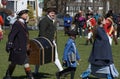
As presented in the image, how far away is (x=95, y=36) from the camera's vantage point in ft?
40.7

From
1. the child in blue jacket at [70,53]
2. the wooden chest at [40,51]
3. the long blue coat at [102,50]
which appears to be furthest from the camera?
the wooden chest at [40,51]

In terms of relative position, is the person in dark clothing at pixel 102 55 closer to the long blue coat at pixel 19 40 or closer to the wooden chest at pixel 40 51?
the wooden chest at pixel 40 51

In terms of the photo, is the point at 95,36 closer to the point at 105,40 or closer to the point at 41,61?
the point at 105,40

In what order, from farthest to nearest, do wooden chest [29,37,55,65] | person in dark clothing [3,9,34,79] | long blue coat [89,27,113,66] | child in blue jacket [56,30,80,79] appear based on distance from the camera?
wooden chest [29,37,55,65]
child in blue jacket [56,30,80,79]
long blue coat [89,27,113,66]
person in dark clothing [3,9,34,79]

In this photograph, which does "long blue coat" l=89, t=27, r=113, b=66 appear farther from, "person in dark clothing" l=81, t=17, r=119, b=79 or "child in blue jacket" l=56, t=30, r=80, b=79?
"child in blue jacket" l=56, t=30, r=80, b=79

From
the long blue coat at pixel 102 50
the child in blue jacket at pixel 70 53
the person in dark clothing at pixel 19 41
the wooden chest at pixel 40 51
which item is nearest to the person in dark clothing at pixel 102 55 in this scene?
the long blue coat at pixel 102 50

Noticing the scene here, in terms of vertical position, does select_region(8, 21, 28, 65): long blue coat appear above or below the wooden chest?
above

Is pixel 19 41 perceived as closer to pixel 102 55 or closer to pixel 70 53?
pixel 70 53

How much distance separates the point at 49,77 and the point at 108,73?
2253 millimetres

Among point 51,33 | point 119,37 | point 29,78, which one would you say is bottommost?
point 119,37

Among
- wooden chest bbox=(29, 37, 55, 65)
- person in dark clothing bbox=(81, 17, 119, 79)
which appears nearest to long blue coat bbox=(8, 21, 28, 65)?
wooden chest bbox=(29, 37, 55, 65)

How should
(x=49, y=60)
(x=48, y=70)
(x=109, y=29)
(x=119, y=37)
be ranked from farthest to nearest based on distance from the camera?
(x=119, y=37)
(x=109, y=29)
(x=48, y=70)
(x=49, y=60)

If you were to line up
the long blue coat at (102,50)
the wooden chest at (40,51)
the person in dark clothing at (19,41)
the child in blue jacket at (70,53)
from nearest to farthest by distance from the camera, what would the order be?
the person in dark clothing at (19,41) → the long blue coat at (102,50) → the child in blue jacket at (70,53) → the wooden chest at (40,51)

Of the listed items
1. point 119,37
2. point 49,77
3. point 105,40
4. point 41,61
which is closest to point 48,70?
point 49,77
